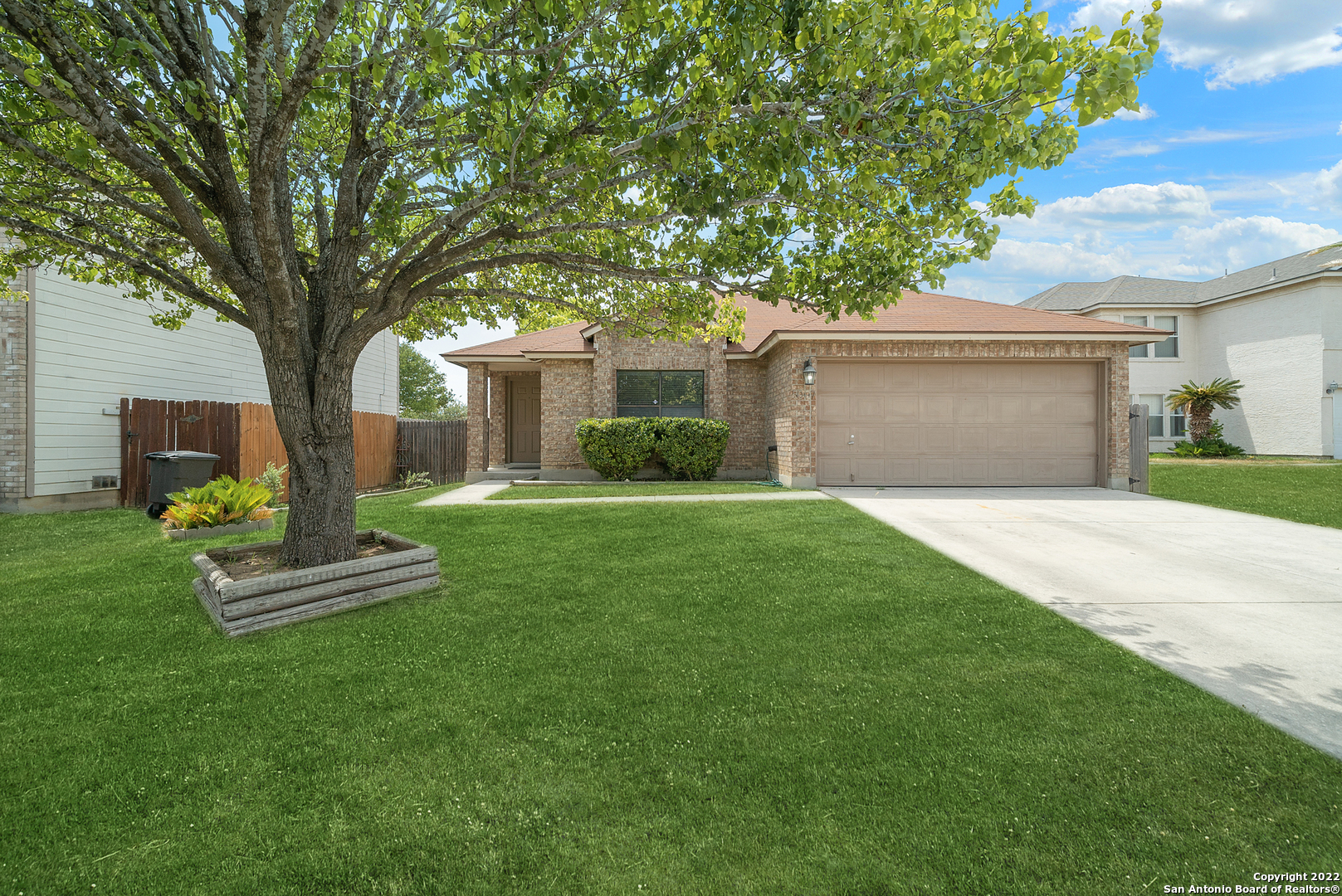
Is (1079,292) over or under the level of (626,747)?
over

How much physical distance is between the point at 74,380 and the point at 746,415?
40.5ft

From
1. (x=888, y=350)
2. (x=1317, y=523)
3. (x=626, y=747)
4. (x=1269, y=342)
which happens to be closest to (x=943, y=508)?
(x=888, y=350)

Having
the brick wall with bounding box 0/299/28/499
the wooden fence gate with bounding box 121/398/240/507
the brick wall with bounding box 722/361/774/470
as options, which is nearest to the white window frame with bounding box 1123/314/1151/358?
the brick wall with bounding box 722/361/774/470

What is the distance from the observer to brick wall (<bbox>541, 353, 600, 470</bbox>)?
45.5ft

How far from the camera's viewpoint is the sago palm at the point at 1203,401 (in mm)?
19031

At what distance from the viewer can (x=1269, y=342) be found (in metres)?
19.2

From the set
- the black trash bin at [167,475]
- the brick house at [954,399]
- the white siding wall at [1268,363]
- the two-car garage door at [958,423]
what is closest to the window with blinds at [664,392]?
the brick house at [954,399]

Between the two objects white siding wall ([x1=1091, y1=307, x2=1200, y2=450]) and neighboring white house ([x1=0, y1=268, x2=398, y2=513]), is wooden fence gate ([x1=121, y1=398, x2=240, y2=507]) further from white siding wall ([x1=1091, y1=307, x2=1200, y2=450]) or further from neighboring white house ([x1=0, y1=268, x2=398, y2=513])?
white siding wall ([x1=1091, y1=307, x2=1200, y2=450])

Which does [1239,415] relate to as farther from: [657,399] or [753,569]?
[753,569]

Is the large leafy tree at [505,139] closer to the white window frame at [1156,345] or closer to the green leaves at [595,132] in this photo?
the green leaves at [595,132]

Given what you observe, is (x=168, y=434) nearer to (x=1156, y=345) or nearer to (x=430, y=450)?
(x=430, y=450)

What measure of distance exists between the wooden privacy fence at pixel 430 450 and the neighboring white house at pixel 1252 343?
2206 cm

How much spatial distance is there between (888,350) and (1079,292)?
17.6 meters

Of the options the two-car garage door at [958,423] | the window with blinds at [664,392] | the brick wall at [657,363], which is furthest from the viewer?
the window with blinds at [664,392]
